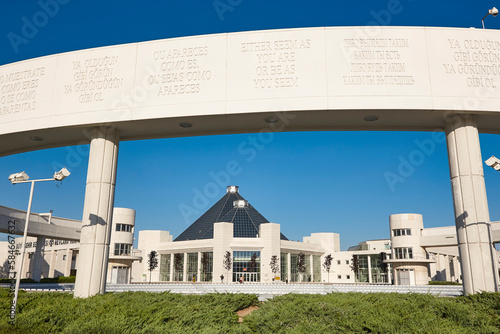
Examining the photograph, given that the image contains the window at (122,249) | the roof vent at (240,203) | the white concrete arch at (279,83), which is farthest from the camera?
the roof vent at (240,203)

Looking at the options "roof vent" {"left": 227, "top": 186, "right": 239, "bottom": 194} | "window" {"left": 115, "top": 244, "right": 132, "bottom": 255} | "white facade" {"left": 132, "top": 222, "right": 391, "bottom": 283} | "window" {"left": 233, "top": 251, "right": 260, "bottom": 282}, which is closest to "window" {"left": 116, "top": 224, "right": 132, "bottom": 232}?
"window" {"left": 115, "top": 244, "right": 132, "bottom": 255}

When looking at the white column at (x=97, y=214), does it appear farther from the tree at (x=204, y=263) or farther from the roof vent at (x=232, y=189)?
the roof vent at (x=232, y=189)

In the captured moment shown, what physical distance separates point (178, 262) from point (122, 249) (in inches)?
798

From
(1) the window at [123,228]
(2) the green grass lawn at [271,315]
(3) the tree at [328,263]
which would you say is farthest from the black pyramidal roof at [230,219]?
(2) the green grass lawn at [271,315]

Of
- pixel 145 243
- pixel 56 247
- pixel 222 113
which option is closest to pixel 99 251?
pixel 222 113

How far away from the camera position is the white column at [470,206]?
47.2 ft

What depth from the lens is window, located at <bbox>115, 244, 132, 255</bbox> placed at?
5403 cm

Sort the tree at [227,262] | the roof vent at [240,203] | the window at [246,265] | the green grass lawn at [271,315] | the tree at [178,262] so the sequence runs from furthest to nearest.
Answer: the roof vent at [240,203] < the tree at [178,262] < the window at [246,265] < the tree at [227,262] < the green grass lawn at [271,315]

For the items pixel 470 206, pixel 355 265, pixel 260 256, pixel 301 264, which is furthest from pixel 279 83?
pixel 355 265

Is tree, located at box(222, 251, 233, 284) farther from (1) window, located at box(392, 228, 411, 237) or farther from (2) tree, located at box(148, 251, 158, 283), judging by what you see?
(1) window, located at box(392, 228, 411, 237)

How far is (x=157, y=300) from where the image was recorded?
13.2 meters

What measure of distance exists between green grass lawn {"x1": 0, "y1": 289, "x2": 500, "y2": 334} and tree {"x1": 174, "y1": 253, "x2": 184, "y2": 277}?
201 ft

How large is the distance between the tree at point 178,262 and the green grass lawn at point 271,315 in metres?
61.2

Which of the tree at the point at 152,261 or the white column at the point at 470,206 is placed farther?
the tree at the point at 152,261
